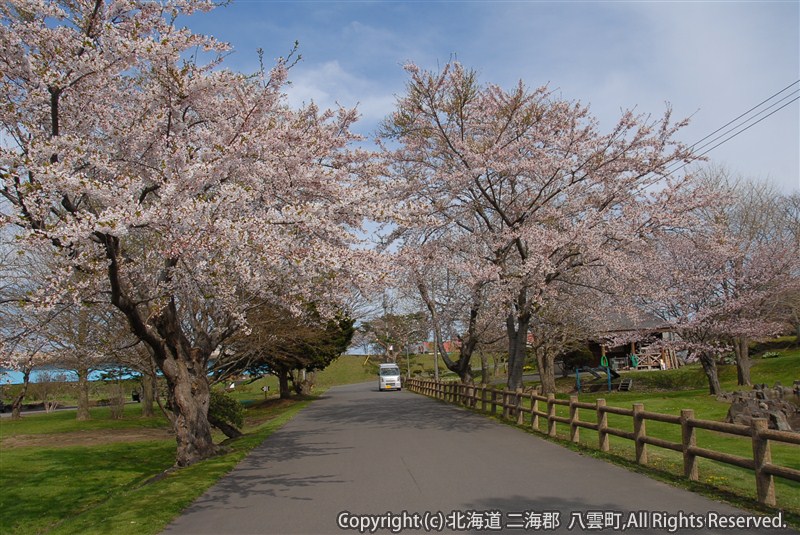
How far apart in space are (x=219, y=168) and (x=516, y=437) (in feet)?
29.0

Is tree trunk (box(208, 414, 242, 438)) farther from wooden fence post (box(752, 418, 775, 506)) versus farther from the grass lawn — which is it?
wooden fence post (box(752, 418, 775, 506))

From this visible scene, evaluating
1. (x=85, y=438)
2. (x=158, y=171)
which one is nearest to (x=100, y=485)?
(x=158, y=171)

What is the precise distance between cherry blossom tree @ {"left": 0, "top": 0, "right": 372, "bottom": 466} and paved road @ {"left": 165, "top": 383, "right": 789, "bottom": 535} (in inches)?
129

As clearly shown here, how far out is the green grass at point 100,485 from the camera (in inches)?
303

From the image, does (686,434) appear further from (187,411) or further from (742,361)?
(742,361)

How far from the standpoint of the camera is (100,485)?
46.9 feet

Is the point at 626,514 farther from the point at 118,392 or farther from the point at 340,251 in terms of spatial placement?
the point at 118,392

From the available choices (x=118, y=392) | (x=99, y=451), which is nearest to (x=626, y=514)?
(x=99, y=451)

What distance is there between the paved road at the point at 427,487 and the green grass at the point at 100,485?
45 centimetres

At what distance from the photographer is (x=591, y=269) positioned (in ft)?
55.8

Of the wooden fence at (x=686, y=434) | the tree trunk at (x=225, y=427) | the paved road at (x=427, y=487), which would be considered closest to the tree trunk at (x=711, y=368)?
the wooden fence at (x=686, y=434)

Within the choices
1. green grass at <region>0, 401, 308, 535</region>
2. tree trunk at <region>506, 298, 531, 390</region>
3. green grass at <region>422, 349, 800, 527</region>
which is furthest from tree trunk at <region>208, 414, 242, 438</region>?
tree trunk at <region>506, 298, 531, 390</region>

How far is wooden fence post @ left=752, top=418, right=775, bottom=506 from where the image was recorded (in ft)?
22.4

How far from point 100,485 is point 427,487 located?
386 inches
